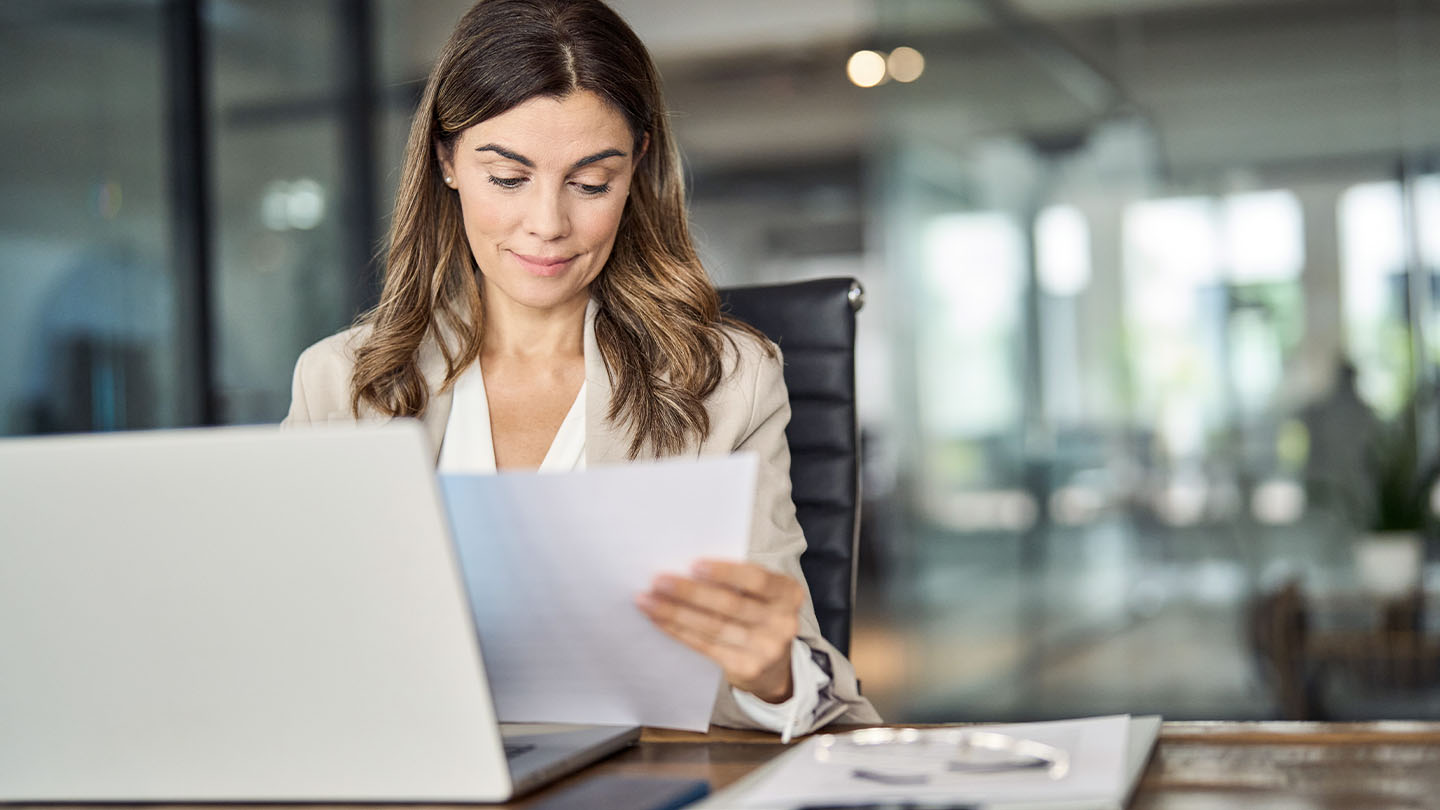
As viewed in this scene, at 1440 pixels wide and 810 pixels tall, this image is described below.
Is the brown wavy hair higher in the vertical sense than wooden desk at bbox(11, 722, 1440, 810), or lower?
higher

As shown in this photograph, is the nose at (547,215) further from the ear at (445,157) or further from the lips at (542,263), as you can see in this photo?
the ear at (445,157)

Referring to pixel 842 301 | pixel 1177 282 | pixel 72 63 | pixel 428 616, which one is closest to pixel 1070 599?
pixel 1177 282

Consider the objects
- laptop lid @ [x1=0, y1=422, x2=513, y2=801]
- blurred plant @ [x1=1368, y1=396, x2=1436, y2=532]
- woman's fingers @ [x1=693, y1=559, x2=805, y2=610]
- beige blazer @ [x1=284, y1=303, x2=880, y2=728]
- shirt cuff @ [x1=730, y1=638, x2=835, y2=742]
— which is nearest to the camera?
laptop lid @ [x1=0, y1=422, x2=513, y2=801]

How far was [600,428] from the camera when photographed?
1419 mm

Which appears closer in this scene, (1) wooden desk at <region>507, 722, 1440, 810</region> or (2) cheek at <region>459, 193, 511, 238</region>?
(1) wooden desk at <region>507, 722, 1440, 810</region>

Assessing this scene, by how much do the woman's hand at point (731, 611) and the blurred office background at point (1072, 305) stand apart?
10.7ft

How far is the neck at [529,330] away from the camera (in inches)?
62.6

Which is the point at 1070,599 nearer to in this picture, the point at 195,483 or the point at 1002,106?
the point at 1002,106

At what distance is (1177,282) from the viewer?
3.82 m

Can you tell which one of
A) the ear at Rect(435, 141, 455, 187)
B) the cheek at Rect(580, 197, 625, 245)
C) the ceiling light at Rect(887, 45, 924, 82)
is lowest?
Answer: the cheek at Rect(580, 197, 625, 245)

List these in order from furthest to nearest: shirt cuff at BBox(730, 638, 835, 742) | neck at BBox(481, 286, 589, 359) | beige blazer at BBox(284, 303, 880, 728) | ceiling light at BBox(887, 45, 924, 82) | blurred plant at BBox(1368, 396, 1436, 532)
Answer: ceiling light at BBox(887, 45, 924, 82), blurred plant at BBox(1368, 396, 1436, 532), neck at BBox(481, 286, 589, 359), beige blazer at BBox(284, 303, 880, 728), shirt cuff at BBox(730, 638, 835, 742)

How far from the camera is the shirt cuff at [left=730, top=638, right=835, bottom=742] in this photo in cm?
99

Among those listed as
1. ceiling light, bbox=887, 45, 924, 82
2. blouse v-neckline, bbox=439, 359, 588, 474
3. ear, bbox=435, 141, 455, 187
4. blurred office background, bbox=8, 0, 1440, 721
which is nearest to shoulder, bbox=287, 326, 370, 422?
blouse v-neckline, bbox=439, 359, 588, 474

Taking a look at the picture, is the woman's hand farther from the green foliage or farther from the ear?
the green foliage
